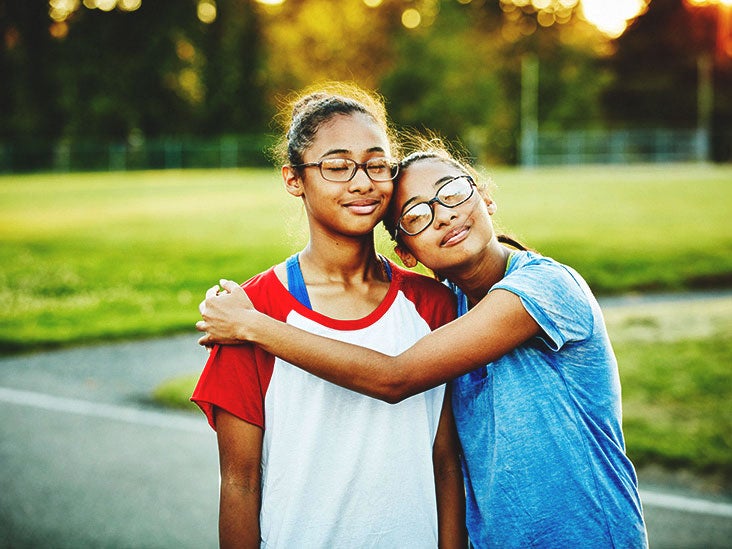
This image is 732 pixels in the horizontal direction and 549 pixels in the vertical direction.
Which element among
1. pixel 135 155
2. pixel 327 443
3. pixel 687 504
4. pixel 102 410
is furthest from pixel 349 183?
pixel 135 155

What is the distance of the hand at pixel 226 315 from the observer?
89.9 inches

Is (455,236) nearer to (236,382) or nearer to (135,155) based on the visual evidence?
(236,382)

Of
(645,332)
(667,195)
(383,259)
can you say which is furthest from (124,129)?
(383,259)

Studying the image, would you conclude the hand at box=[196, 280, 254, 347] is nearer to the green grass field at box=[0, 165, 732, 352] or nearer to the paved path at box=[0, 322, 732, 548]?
the green grass field at box=[0, 165, 732, 352]

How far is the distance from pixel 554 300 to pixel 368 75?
53.5 meters

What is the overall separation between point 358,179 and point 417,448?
85 cm

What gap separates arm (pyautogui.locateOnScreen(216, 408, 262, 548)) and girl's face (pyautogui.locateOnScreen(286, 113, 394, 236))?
2.31ft

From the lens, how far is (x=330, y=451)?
232cm

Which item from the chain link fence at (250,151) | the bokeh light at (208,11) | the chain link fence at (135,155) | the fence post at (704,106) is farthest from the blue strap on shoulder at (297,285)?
the fence post at (704,106)

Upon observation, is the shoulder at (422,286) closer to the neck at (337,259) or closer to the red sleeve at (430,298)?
the red sleeve at (430,298)

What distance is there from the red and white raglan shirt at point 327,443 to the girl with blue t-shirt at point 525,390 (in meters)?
0.10

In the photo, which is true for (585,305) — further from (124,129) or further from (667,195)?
(124,129)

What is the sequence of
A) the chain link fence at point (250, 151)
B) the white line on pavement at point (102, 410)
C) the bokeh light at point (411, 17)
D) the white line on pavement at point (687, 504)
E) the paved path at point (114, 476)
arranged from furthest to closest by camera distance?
1. the bokeh light at point (411, 17)
2. the chain link fence at point (250, 151)
3. the white line on pavement at point (102, 410)
4. the white line on pavement at point (687, 504)
5. the paved path at point (114, 476)

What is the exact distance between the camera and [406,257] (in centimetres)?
270
